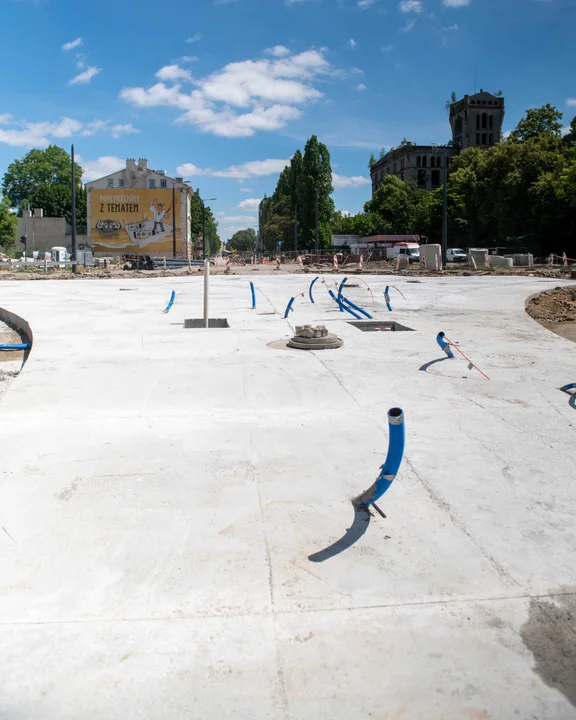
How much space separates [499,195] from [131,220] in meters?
54.6

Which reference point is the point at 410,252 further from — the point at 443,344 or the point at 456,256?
the point at 443,344

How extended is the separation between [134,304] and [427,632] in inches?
598

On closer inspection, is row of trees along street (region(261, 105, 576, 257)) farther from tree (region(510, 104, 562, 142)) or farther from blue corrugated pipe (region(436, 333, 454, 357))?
blue corrugated pipe (region(436, 333, 454, 357))

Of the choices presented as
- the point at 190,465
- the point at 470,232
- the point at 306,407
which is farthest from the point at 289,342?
the point at 470,232

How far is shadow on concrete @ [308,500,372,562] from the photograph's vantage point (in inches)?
164

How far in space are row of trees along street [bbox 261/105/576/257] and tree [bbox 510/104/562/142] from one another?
10cm

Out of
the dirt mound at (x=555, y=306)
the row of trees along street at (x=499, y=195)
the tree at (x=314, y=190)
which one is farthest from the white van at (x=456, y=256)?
the dirt mound at (x=555, y=306)

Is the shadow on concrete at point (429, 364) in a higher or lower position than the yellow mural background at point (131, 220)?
lower

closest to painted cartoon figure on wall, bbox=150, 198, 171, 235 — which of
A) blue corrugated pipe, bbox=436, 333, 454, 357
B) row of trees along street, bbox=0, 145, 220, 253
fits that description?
row of trees along street, bbox=0, 145, 220, 253

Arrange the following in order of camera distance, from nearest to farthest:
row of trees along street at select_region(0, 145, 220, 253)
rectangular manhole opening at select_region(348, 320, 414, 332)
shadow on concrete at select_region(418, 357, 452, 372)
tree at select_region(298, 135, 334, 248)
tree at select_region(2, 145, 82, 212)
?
shadow on concrete at select_region(418, 357, 452, 372) < rectangular manhole opening at select_region(348, 320, 414, 332) < tree at select_region(298, 135, 334, 248) < row of trees along street at select_region(0, 145, 220, 253) < tree at select_region(2, 145, 82, 212)

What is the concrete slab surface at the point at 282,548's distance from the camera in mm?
3018

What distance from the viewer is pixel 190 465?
563 cm

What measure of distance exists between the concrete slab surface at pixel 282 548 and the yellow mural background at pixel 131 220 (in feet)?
294

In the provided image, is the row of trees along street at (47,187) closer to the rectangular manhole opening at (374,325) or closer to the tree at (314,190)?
the tree at (314,190)
